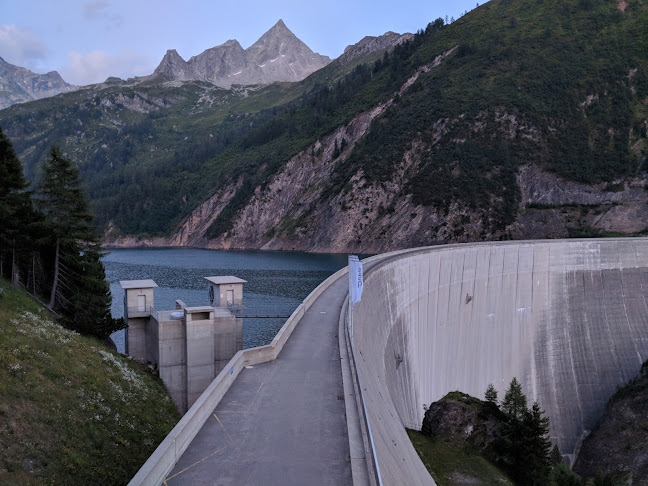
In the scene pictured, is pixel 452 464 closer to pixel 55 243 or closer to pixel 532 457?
pixel 532 457

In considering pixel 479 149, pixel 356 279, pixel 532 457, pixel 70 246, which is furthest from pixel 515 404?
pixel 479 149

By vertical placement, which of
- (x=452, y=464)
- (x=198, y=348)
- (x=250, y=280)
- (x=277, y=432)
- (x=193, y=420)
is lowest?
(x=452, y=464)

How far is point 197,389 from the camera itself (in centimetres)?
2416

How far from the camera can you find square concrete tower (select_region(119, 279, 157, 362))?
2670cm

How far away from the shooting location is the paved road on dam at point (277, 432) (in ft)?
27.9

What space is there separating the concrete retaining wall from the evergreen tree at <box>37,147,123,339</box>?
46.8 feet

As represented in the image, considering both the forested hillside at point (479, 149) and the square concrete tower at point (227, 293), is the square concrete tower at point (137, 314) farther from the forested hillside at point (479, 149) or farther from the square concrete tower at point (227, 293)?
the forested hillside at point (479, 149)

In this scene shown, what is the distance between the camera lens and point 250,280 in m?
64.8

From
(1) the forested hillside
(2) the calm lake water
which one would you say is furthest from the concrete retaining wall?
(1) the forested hillside

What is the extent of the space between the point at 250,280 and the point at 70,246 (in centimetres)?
3786

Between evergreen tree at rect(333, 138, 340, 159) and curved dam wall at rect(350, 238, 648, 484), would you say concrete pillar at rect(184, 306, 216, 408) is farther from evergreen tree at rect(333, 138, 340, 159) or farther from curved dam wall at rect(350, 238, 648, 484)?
evergreen tree at rect(333, 138, 340, 159)

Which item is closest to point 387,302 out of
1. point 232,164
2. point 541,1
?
point 541,1

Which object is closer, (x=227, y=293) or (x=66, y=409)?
(x=66, y=409)

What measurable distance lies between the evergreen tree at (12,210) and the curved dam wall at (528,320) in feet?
61.0
